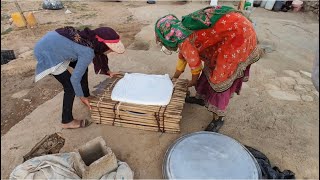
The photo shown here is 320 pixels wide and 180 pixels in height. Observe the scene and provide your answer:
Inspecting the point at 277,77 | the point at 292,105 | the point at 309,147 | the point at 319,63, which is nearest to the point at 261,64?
the point at 277,77

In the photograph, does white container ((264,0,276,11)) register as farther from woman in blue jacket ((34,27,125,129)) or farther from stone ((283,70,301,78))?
woman in blue jacket ((34,27,125,129))

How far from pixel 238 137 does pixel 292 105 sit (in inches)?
43.6

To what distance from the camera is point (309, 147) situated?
2.76 meters

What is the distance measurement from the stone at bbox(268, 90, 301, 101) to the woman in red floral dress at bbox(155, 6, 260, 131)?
132 centimetres

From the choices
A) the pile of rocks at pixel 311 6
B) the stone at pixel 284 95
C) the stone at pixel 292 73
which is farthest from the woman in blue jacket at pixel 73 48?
the pile of rocks at pixel 311 6

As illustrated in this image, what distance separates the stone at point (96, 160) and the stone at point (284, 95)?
255 cm

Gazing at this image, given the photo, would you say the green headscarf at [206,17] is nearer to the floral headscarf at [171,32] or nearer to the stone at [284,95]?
the floral headscarf at [171,32]

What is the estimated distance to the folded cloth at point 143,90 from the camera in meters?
2.58

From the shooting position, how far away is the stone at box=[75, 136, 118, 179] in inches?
83.9

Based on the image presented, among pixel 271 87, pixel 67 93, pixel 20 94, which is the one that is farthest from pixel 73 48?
pixel 271 87

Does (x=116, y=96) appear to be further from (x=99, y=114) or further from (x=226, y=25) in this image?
(x=226, y=25)

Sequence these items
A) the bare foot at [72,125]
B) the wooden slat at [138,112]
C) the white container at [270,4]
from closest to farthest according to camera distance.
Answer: the wooden slat at [138,112] < the bare foot at [72,125] < the white container at [270,4]

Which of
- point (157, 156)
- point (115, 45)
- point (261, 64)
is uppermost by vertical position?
point (115, 45)

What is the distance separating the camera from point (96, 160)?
87.1 inches
